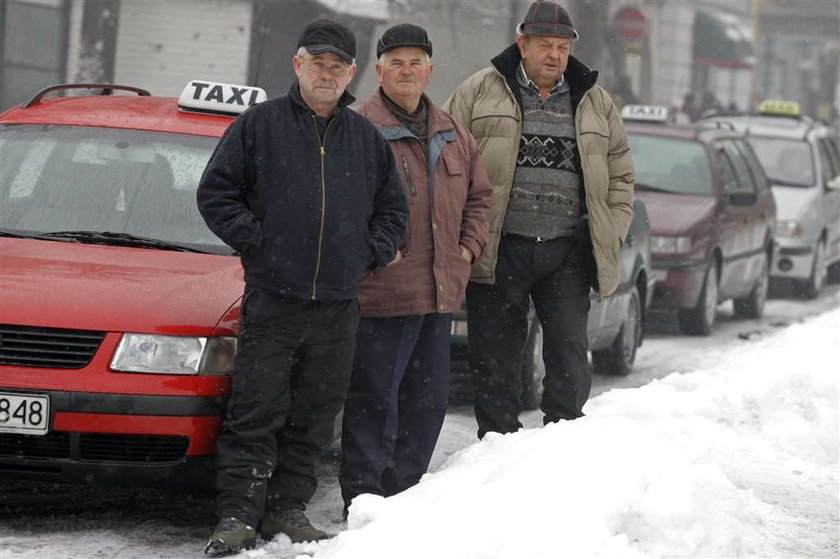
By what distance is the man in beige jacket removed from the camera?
21.9 ft

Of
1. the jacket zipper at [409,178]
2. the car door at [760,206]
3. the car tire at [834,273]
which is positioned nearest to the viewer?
the jacket zipper at [409,178]

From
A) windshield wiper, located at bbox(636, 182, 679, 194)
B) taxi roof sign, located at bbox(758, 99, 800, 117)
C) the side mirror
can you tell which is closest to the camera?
the side mirror

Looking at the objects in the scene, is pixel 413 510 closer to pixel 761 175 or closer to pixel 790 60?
pixel 761 175

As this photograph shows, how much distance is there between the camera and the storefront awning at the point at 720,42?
142ft

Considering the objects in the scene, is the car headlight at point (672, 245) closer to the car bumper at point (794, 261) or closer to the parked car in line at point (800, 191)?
the parked car in line at point (800, 191)

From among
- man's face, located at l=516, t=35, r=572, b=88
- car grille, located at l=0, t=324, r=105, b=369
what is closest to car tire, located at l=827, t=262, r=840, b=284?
man's face, located at l=516, t=35, r=572, b=88

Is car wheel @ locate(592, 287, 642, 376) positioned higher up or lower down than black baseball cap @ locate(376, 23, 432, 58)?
lower down

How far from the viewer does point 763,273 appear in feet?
53.2

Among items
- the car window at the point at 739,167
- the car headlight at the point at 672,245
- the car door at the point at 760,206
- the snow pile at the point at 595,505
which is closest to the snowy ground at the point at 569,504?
the snow pile at the point at 595,505

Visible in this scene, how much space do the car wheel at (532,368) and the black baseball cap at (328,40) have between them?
351 centimetres

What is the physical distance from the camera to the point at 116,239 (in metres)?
6.43

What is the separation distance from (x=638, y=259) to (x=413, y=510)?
6463 millimetres

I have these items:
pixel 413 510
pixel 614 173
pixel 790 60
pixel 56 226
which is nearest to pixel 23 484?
pixel 56 226

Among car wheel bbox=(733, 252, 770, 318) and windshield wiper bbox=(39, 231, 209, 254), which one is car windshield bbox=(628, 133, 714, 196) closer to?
car wheel bbox=(733, 252, 770, 318)
